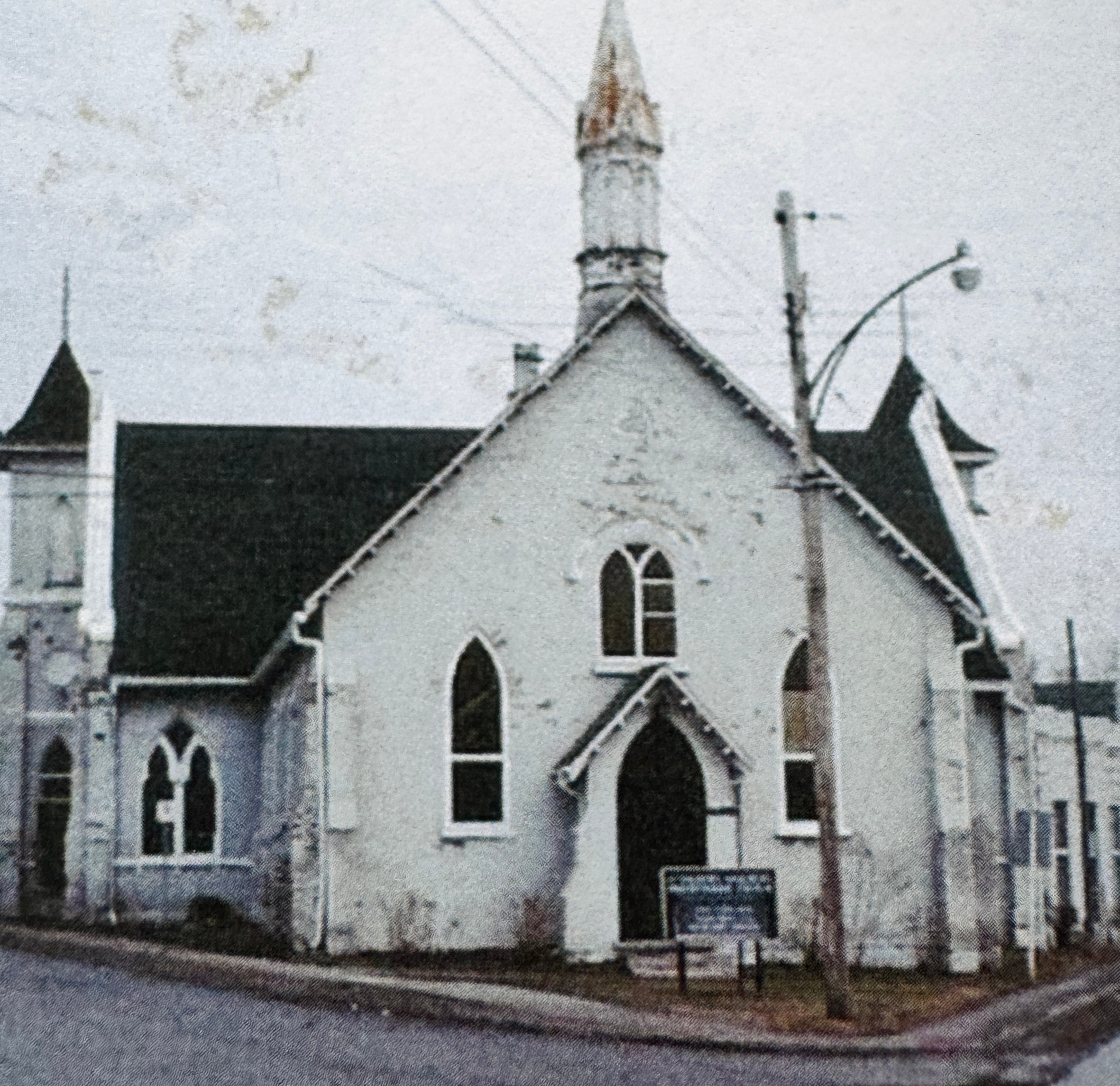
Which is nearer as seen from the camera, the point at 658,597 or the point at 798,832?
the point at 798,832

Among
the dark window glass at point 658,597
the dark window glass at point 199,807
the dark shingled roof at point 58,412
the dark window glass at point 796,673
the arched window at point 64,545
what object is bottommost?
the dark window glass at point 199,807

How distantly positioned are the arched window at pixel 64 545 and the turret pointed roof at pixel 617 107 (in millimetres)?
11063

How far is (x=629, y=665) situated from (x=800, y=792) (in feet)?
9.46

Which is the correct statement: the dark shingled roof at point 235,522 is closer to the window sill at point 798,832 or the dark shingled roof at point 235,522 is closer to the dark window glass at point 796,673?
the dark window glass at point 796,673

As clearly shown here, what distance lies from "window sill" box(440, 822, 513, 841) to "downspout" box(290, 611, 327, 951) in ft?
5.13

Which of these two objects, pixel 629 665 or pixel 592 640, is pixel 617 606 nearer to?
Result: pixel 592 640

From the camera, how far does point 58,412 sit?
3353 centimetres

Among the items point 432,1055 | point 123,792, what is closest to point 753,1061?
point 432,1055

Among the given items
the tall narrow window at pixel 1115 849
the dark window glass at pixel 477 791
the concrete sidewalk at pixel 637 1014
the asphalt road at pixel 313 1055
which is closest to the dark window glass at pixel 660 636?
the dark window glass at pixel 477 791

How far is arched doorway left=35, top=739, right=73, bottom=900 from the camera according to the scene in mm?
31656

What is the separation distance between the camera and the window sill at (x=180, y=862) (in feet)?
99.0

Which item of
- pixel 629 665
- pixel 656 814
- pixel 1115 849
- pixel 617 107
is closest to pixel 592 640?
pixel 629 665

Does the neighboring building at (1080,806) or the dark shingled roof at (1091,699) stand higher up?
the dark shingled roof at (1091,699)

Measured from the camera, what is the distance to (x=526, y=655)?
84.3 ft
